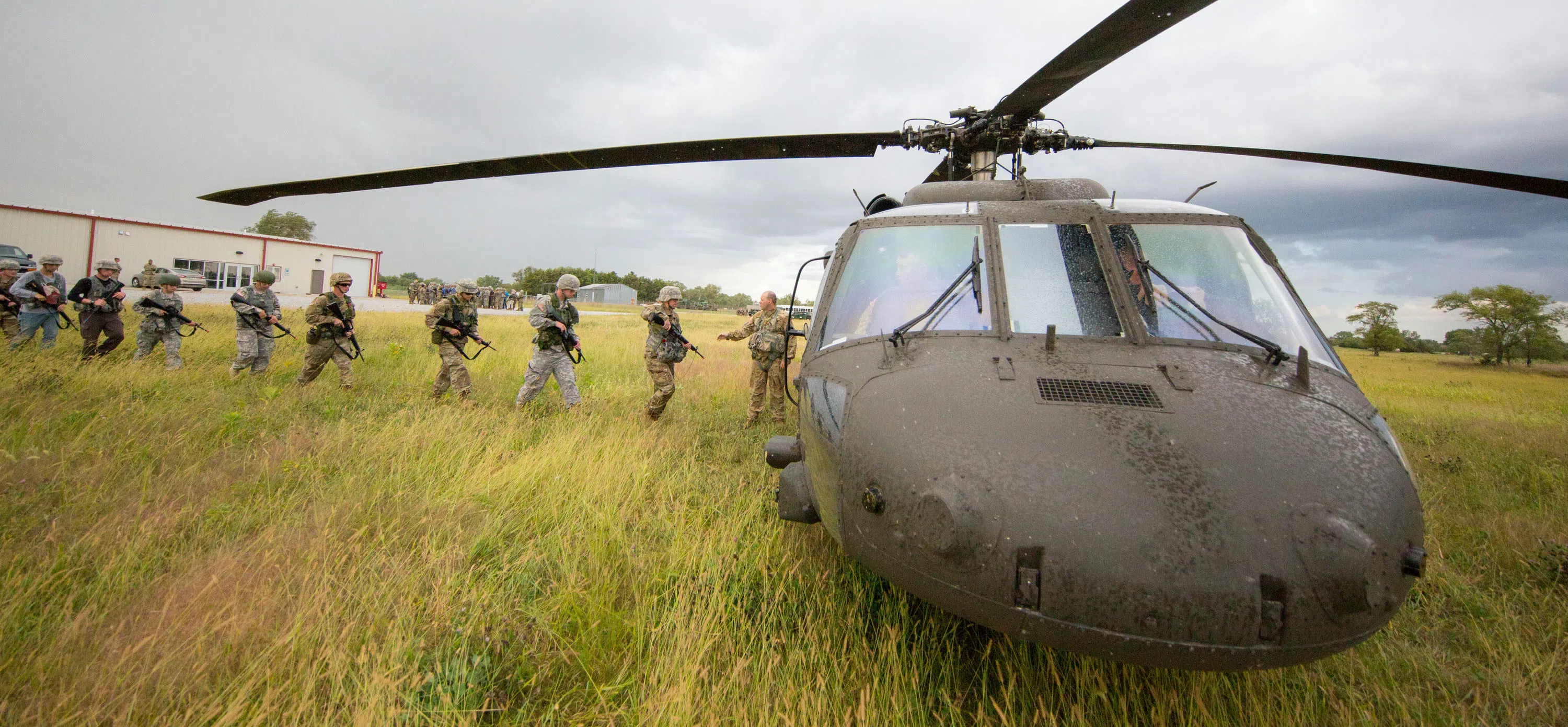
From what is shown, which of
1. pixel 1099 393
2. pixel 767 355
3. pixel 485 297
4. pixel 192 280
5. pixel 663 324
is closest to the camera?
pixel 1099 393

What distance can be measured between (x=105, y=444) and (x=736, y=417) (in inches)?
210

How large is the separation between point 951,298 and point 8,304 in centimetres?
1211

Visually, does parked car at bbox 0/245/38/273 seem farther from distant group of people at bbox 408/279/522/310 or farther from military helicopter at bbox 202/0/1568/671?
military helicopter at bbox 202/0/1568/671

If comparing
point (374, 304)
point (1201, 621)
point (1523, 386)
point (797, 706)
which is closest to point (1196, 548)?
point (1201, 621)

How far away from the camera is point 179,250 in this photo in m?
29.5

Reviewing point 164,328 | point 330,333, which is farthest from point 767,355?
point 164,328

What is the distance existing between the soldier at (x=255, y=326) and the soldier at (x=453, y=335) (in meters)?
2.60

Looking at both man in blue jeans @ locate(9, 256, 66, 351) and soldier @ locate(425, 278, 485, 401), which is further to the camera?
man in blue jeans @ locate(9, 256, 66, 351)

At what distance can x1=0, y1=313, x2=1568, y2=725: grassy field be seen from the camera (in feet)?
6.34

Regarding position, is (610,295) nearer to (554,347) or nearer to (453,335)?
(453,335)

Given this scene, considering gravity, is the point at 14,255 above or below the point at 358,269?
below

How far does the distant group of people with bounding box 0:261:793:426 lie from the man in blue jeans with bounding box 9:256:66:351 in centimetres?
1

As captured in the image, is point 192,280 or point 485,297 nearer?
point 192,280

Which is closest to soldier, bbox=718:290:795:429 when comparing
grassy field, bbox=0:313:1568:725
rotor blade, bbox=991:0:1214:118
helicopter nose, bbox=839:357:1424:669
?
grassy field, bbox=0:313:1568:725
